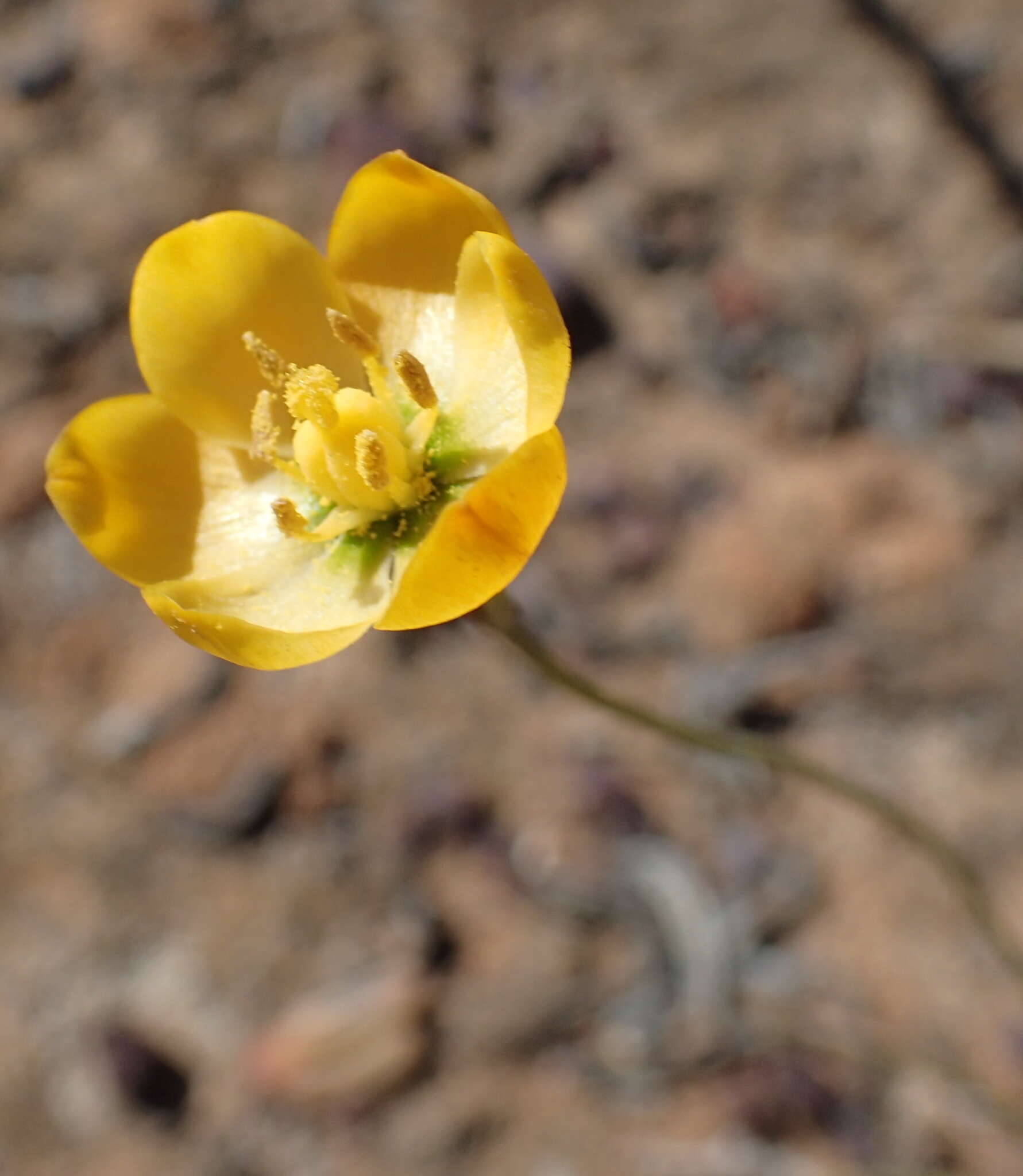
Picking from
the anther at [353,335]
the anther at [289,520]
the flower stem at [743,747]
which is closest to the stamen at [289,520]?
the anther at [289,520]

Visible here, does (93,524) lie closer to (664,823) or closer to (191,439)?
(191,439)

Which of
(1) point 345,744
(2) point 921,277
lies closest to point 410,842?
(1) point 345,744

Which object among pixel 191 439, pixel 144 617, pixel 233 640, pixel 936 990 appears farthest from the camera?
pixel 144 617

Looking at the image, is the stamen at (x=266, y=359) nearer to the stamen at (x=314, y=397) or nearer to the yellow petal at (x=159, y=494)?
the stamen at (x=314, y=397)

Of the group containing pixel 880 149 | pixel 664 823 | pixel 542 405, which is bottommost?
pixel 664 823

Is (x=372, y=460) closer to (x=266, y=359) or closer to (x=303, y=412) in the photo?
(x=303, y=412)

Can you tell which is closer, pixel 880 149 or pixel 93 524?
pixel 93 524

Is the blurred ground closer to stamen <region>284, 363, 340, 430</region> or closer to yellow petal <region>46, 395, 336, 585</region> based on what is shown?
yellow petal <region>46, 395, 336, 585</region>

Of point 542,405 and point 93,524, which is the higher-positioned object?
point 542,405

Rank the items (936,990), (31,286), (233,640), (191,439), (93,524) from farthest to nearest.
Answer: (31,286) < (936,990) < (191,439) < (93,524) < (233,640)
